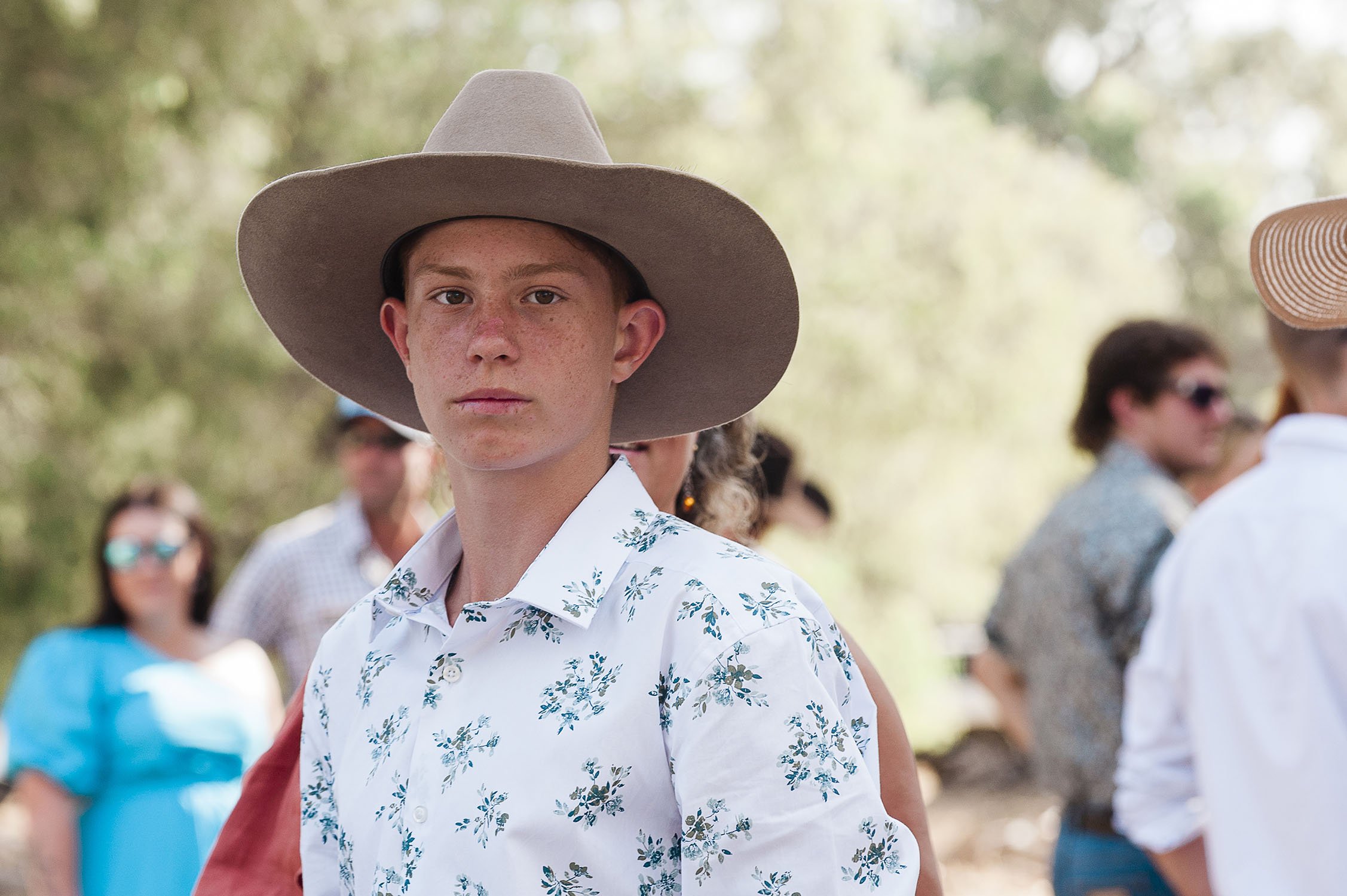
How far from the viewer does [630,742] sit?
1342 mm

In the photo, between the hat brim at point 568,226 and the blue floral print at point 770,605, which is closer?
the blue floral print at point 770,605

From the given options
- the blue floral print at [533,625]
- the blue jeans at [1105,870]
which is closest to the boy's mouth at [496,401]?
the blue floral print at [533,625]

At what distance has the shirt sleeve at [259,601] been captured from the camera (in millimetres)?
4254

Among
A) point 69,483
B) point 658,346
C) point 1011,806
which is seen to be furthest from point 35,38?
point 1011,806

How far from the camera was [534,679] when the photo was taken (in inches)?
55.9

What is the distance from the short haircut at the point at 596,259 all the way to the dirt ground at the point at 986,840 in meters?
6.58

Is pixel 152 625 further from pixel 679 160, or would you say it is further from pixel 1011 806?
pixel 1011 806

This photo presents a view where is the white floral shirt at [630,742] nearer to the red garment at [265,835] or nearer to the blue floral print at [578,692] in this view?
the blue floral print at [578,692]

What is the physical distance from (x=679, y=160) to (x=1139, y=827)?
6111mm

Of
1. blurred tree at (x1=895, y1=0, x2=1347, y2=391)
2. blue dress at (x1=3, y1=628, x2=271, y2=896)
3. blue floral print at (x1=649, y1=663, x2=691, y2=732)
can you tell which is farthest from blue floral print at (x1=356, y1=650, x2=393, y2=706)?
blurred tree at (x1=895, y1=0, x2=1347, y2=391)

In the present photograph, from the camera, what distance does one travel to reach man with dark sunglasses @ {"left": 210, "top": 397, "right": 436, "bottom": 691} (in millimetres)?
4223

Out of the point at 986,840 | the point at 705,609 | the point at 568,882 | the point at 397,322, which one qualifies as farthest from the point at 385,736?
the point at 986,840

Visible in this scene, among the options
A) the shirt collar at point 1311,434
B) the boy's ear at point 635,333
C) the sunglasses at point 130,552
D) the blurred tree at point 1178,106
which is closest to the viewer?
the boy's ear at point 635,333

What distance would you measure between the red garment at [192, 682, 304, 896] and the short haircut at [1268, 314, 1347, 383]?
1.88 metres
